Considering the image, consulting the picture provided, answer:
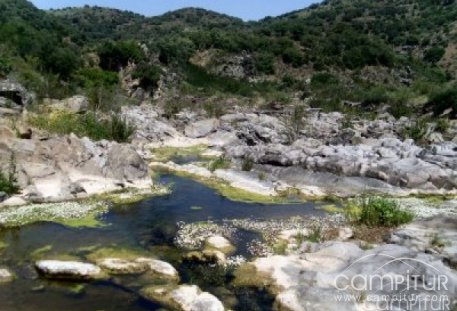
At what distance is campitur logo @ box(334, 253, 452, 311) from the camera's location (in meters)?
17.2

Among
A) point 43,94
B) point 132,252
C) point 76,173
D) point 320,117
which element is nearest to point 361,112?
point 320,117

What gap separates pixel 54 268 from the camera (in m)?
20.3

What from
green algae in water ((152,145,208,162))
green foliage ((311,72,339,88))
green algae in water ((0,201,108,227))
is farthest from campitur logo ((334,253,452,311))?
green foliage ((311,72,339,88))

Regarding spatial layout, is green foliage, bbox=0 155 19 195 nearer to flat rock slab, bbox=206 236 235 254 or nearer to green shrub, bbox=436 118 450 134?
flat rock slab, bbox=206 236 235 254

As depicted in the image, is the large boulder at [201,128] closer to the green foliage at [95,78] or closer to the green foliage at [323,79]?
the green foliage at [95,78]

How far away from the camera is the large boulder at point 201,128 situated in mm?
67250

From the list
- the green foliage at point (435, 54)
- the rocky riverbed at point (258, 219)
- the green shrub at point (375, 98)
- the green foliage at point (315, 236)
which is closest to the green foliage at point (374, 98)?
the green shrub at point (375, 98)

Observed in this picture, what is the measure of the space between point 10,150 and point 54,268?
15518mm

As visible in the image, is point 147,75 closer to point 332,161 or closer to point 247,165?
point 247,165

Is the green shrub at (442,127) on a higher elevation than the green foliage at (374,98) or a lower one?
lower

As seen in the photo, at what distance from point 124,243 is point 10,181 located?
1013 centimetres

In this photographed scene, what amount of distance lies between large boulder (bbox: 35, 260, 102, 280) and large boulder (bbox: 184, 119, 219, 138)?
46.6 metres

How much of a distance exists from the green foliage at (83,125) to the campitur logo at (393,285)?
29.4 metres

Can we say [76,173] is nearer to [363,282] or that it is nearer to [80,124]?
[80,124]
